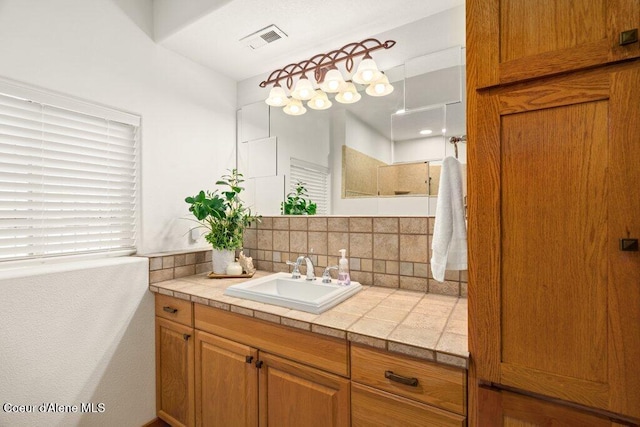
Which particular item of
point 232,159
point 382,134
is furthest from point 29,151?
point 382,134

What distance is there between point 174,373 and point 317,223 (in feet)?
3.86

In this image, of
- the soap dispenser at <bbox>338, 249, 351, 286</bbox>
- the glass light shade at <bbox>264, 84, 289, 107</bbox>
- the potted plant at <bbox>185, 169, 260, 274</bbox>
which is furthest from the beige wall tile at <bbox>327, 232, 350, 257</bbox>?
the glass light shade at <bbox>264, 84, 289, 107</bbox>

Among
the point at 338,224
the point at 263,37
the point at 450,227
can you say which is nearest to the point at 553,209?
the point at 450,227

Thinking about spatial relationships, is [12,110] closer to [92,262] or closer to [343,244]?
[92,262]

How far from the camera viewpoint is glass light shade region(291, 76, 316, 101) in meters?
1.82

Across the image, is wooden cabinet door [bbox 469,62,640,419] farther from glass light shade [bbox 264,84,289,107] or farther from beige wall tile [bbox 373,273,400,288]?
glass light shade [bbox 264,84,289,107]

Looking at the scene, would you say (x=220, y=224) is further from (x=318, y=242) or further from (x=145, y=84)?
(x=145, y=84)

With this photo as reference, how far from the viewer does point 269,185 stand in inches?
84.0

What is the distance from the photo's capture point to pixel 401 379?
95 cm

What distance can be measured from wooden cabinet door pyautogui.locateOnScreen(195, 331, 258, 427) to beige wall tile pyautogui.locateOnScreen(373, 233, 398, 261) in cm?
81

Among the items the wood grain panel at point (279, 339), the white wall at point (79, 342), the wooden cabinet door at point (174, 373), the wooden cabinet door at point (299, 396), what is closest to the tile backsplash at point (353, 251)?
the white wall at point (79, 342)

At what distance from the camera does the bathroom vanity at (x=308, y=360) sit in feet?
3.09

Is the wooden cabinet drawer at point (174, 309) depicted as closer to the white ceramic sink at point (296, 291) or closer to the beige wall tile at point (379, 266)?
the white ceramic sink at point (296, 291)

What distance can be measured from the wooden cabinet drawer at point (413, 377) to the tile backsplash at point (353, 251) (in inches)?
23.8
